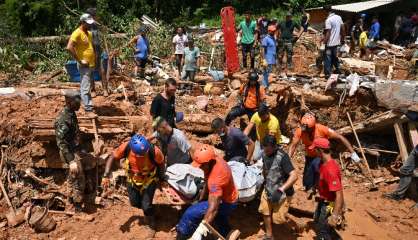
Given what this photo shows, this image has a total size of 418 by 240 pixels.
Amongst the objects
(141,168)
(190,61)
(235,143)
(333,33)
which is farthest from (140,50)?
(141,168)

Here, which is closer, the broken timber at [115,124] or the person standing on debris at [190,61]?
the broken timber at [115,124]

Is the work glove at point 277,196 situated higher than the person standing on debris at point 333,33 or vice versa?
the person standing on debris at point 333,33

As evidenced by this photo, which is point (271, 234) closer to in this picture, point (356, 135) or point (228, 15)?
point (356, 135)

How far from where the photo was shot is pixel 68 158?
674 cm

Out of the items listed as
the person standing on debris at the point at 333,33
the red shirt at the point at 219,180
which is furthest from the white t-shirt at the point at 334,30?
the red shirt at the point at 219,180

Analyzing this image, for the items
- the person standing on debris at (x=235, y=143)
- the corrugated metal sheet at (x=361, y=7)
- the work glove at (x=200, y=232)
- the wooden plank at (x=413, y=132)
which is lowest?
the work glove at (x=200, y=232)

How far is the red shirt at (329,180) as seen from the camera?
588 centimetres

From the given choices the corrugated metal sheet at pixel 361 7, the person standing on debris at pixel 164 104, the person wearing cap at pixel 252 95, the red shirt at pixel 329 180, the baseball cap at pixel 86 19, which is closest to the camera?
the red shirt at pixel 329 180

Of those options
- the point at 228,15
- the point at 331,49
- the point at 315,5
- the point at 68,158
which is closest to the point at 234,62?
the point at 228,15

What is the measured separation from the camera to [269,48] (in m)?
11.9

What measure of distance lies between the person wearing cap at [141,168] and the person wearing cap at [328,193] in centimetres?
224

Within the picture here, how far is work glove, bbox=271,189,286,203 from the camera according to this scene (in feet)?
20.4

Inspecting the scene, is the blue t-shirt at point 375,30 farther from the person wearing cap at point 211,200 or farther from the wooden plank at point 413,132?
the person wearing cap at point 211,200

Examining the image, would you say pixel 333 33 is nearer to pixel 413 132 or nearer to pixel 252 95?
pixel 413 132
